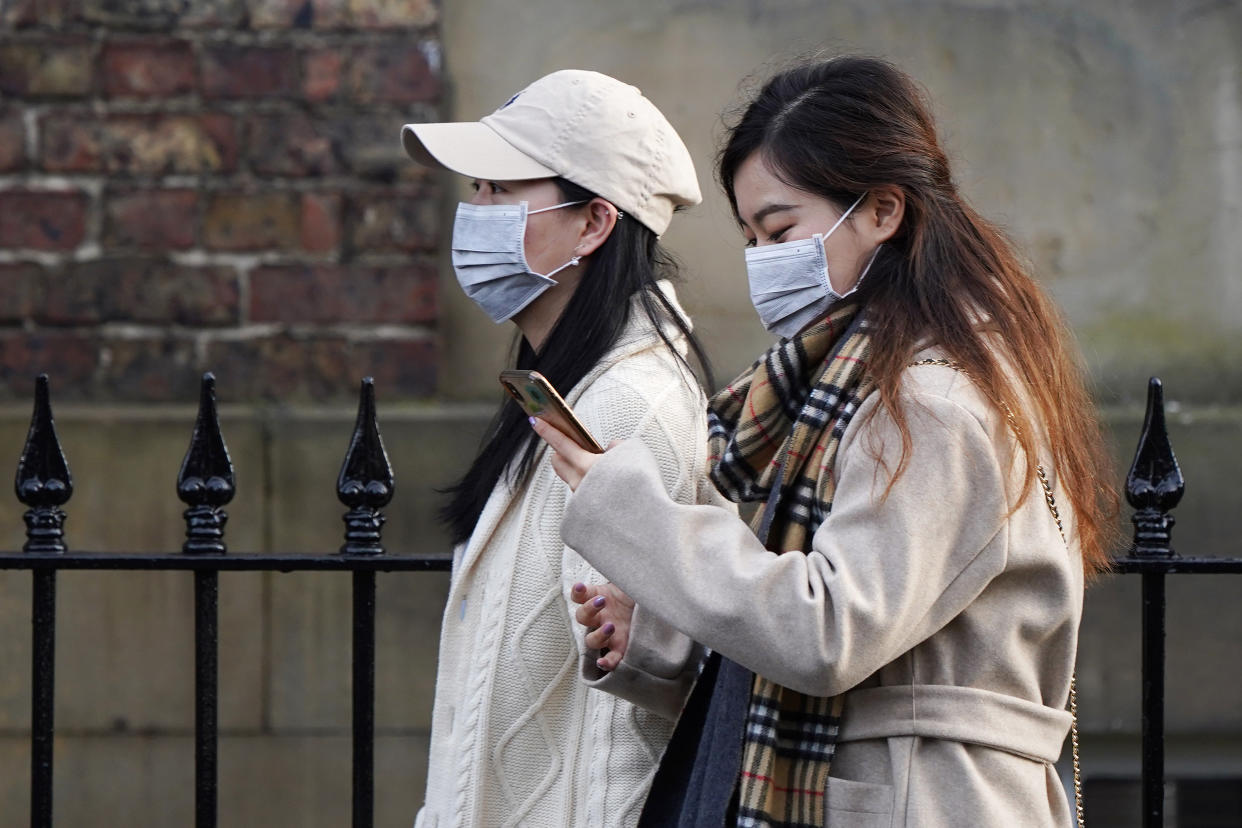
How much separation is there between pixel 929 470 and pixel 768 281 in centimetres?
37

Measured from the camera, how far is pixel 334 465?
11.0 ft

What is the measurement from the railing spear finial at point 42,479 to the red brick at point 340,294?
1.23 meters

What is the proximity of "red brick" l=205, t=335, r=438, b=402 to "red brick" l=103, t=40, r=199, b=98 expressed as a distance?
61 centimetres

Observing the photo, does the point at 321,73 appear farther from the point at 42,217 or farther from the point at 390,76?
the point at 42,217

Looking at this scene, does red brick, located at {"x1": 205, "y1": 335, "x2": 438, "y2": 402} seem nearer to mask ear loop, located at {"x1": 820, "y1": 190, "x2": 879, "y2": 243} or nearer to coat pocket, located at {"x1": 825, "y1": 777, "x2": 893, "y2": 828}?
mask ear loop, located at {"x1": 820, "y1": 190, "x2": 879, "y2": 243}

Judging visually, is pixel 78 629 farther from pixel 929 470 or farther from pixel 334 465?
pixel 929 470

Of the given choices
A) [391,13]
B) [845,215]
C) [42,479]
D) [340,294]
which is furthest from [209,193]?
[845,215]

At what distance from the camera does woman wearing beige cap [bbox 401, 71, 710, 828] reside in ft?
5.67

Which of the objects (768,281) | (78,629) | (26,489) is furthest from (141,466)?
(768,281)

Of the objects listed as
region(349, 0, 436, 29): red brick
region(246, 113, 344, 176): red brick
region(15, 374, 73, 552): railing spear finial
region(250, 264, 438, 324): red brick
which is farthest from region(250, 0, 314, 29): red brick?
region(15, 374, 73, 552): railing spear finial

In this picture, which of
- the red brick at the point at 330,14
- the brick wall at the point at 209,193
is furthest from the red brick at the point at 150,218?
the red brick at the point at 330,14

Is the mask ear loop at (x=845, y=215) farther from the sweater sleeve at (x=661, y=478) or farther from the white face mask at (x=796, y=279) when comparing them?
the sweater sleeve at (x=661, y=478)

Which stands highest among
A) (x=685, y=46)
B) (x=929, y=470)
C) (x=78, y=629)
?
(x=685, y=46)

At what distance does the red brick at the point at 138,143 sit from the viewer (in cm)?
335
